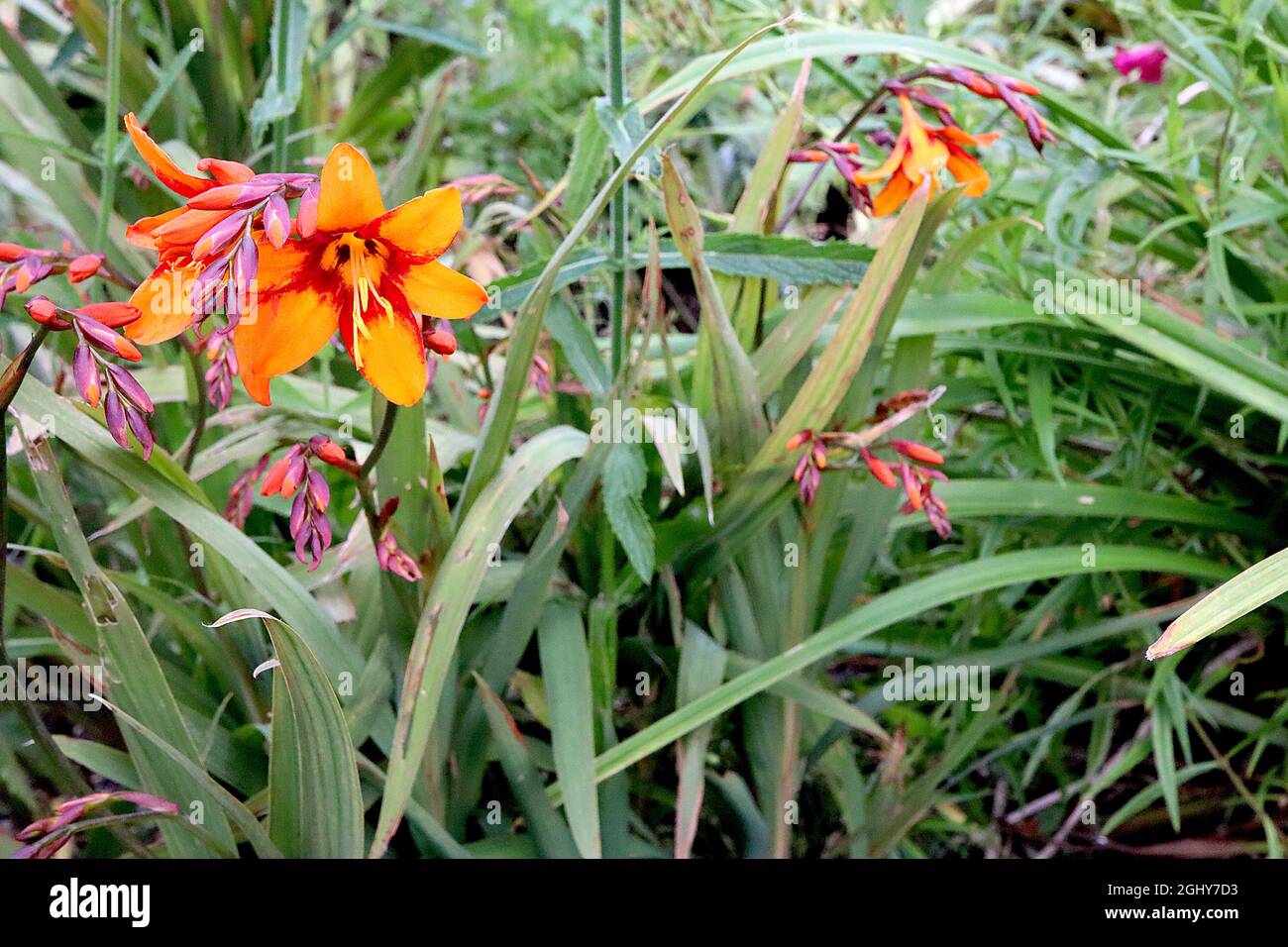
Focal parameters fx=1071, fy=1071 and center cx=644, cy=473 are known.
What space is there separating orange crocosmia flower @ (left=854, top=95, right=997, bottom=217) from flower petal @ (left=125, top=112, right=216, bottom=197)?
58cm

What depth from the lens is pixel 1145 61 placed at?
4.84ft

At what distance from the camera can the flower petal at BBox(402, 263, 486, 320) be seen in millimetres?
697

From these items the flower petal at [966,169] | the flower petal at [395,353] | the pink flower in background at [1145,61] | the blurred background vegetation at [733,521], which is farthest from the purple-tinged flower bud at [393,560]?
the pink flower in background at [1145,61]

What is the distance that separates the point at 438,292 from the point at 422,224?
0.15 feet

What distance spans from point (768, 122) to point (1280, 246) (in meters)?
0.68

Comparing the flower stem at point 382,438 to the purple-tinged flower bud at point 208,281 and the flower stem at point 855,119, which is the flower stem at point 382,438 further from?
the flower stem at point 855,119

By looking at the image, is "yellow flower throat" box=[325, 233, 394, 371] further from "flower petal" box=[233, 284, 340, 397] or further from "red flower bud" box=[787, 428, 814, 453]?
"red flower bud" box=[787, 428, 814, 453]

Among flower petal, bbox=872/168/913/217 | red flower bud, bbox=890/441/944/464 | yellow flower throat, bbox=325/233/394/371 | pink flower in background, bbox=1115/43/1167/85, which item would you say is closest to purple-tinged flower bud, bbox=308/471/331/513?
yellow flower throat, bbox=325/233/394/371

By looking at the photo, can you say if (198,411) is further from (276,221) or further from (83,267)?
(276,221)

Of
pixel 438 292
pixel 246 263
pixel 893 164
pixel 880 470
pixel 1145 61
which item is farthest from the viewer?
pixel 1145 61

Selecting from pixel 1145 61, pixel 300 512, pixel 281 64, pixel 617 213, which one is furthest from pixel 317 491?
pixel 1145 61

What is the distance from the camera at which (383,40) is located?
232 centimetres
